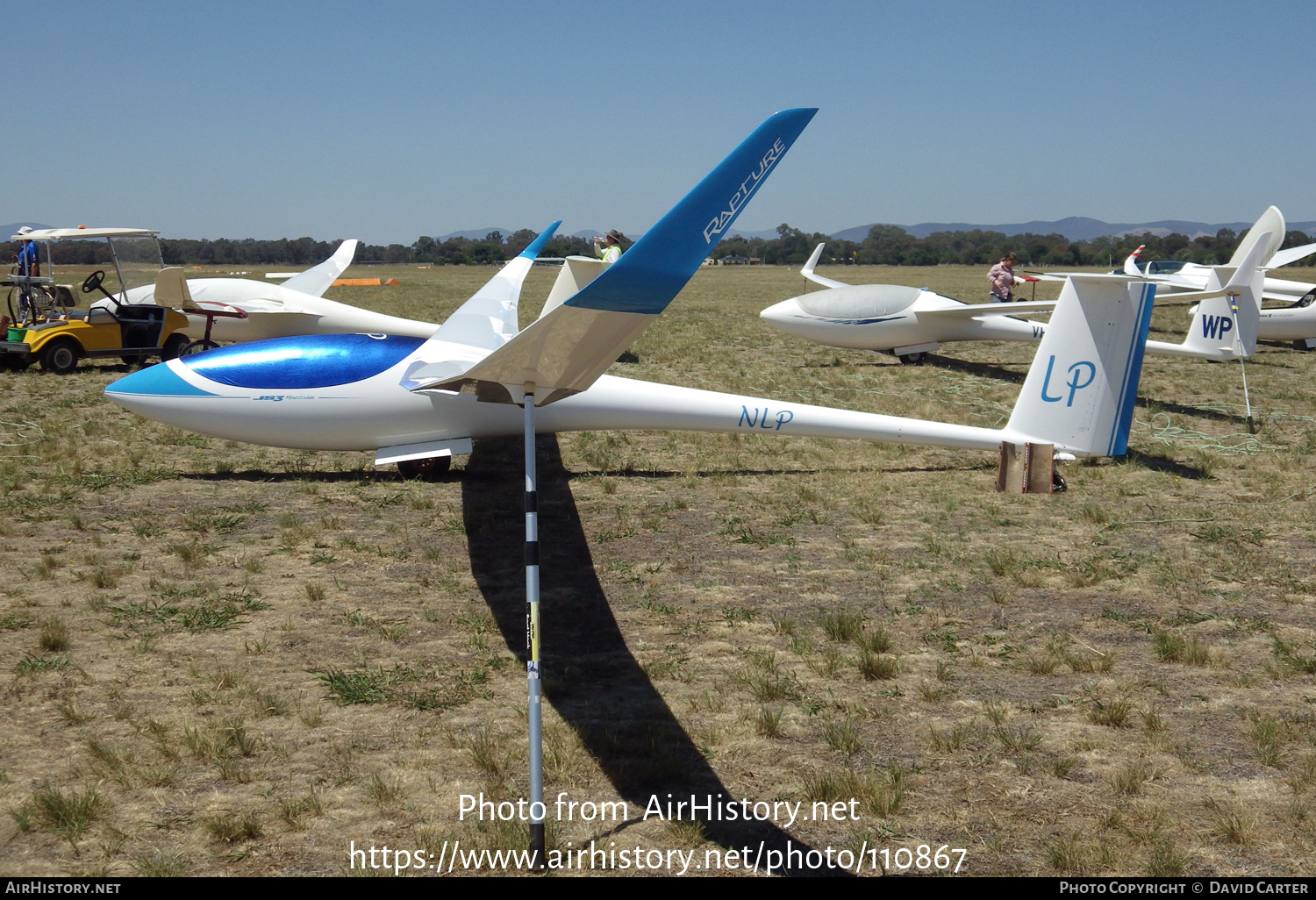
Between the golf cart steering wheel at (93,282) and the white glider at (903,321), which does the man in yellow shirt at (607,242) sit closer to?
the white glider at (903,321)

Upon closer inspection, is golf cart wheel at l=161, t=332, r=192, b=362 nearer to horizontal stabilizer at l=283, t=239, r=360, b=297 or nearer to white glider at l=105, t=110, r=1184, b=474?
horizontal stabilizer at l=283, t=239, r=360, b=297

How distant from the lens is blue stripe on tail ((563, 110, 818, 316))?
3.59 meters

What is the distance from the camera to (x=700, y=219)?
11.9ft

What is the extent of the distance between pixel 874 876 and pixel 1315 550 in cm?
628

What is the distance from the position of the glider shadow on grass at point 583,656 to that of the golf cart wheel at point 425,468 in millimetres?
297

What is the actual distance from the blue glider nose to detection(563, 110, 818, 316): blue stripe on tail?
674 cm

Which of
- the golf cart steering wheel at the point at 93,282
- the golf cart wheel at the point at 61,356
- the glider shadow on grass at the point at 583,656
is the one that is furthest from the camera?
the golf cart wheel at the point at 61,356

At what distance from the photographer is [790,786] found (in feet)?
13.7

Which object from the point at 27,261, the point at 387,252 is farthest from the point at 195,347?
the point at 387,252

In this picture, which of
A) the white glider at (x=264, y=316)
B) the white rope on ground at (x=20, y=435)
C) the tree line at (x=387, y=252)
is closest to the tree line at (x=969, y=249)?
the tree line at (x=387, y=252)

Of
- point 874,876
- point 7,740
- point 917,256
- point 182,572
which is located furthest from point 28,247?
point 917,256

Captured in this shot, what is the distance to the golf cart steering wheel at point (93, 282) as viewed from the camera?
15.5 m

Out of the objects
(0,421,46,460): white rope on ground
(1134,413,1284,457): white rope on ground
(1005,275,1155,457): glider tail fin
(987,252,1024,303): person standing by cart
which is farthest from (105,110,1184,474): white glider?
(987,252,1024,303): person standing by cart

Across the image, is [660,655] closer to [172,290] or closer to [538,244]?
[538,244]
